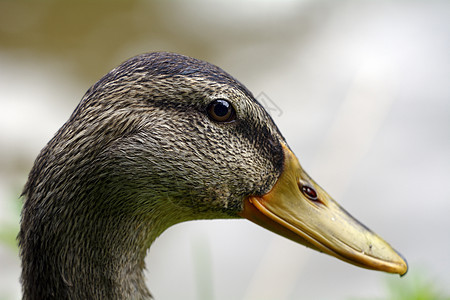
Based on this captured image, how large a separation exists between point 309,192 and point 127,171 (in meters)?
0.52

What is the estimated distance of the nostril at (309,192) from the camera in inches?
59.2

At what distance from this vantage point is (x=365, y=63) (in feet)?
16.6

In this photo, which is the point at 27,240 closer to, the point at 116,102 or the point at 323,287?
the point at 116,102

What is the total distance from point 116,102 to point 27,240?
16.6 inches

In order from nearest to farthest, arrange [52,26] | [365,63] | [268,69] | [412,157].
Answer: [412,157], [365,63], [268,69], [52,26]

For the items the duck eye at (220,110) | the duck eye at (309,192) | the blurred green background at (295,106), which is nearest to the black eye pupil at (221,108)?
the duck eye at (220,110)

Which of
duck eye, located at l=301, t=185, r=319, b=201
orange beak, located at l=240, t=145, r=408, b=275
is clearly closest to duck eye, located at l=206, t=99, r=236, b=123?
orange beak, located at l=240, t=145, r=408, b=275

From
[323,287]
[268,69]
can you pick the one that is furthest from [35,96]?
[323,287]

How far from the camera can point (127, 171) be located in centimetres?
132

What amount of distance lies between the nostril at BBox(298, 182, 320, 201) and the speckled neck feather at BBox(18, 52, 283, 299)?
0.44 ft

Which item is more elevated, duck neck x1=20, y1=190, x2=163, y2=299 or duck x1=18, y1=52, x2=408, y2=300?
duck x1=18, y1=52, x2=408, y2=300

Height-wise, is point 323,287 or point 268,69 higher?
point 268,69

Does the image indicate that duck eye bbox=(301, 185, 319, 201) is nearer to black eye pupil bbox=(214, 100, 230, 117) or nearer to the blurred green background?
black eye pupil bbox=(214, 100, 230, 117)

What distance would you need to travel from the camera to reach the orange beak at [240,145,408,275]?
144cm
